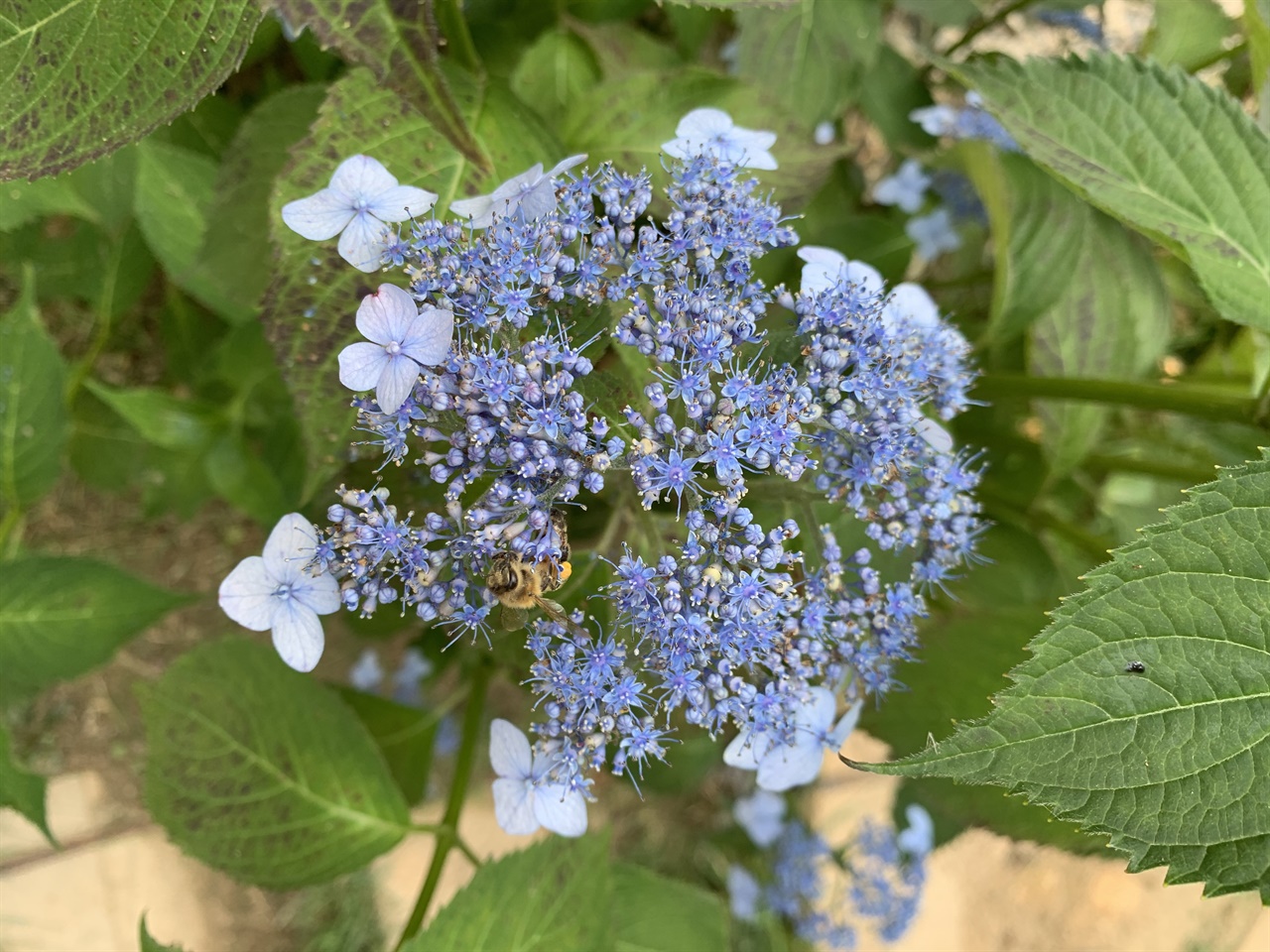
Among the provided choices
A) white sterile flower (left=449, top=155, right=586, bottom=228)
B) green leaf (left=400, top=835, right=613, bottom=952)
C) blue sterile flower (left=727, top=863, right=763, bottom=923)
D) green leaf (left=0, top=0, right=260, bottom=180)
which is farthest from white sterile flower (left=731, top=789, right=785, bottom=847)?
green leaf (left=0, top=0, right=260, bottom=180)

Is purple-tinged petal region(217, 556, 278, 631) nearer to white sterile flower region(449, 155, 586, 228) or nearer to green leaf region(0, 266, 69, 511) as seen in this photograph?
white sterile flower region(449, 155, 586, 228)

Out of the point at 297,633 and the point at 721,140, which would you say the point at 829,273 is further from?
the point at 297,633

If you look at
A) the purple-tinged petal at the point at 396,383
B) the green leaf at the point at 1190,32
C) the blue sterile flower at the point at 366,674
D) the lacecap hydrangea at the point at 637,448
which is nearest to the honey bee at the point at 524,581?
the lacecap hydrangea at the point at 637,448

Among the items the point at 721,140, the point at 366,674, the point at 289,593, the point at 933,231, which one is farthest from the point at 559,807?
the point at 933,231

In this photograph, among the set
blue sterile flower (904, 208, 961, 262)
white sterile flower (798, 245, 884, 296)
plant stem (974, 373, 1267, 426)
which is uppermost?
white sterile flower (798, 245, 884, 296)

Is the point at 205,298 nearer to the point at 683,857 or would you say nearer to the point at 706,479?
the point at 706,479

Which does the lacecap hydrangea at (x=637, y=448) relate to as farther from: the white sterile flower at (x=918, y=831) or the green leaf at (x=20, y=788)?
the white sterile flower at (x=918, y=831)
